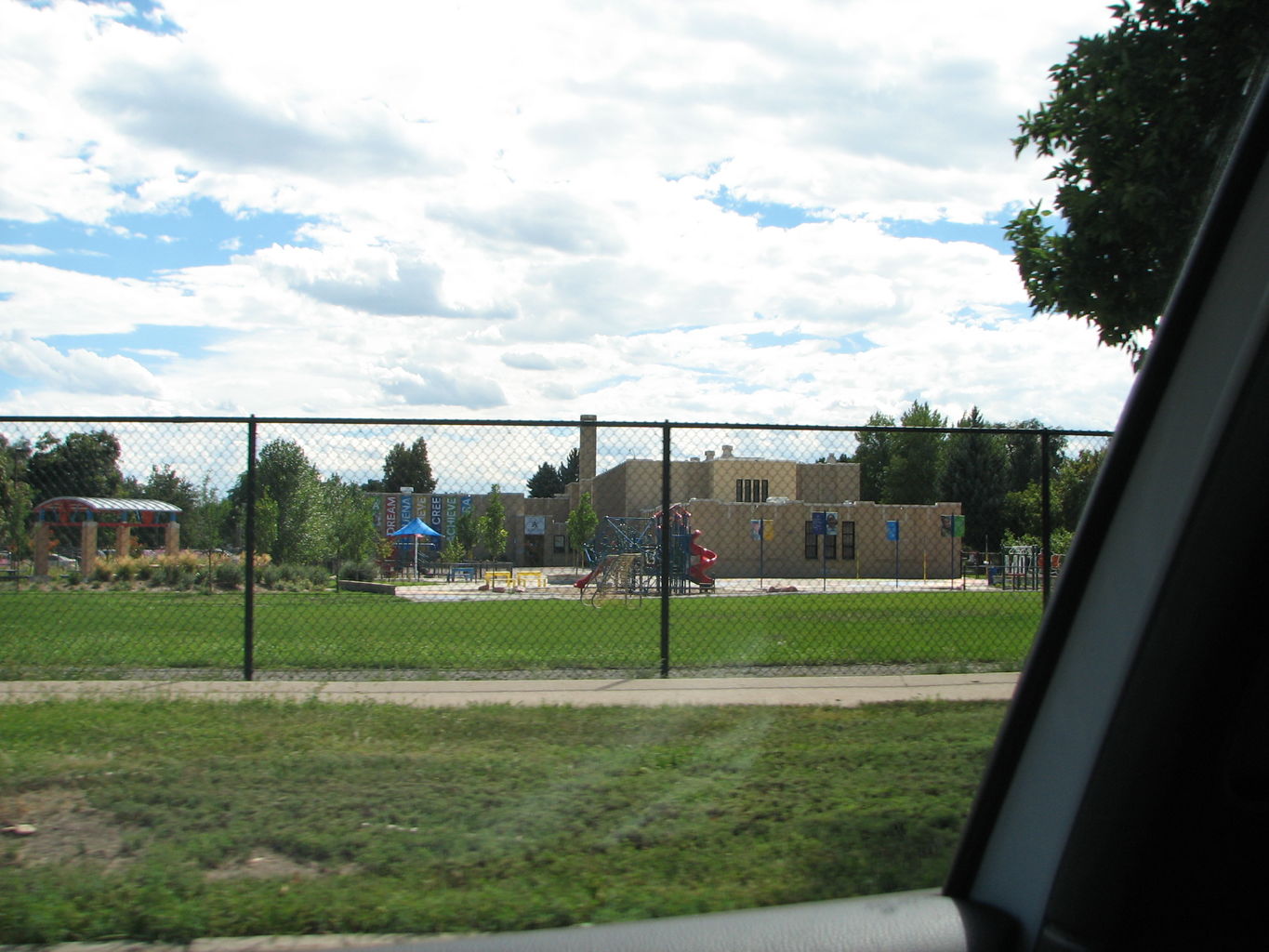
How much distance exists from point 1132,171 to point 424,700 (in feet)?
19.4

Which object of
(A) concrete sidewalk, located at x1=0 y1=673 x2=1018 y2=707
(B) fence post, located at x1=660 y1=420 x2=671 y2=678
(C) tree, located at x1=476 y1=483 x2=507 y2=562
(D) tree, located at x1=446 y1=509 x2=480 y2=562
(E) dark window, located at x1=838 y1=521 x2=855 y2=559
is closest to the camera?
(A) concrete sidewalk, located at x1=0 y1=673 x2=1018 y2=707

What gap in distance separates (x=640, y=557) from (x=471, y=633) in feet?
22.5

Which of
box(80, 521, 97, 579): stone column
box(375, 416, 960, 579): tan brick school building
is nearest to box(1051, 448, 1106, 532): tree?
box(375, 416, 960, 579): tan brick school building

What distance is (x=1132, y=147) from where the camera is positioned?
124 inches

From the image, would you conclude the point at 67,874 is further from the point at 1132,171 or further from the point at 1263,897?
the point at 1132,171

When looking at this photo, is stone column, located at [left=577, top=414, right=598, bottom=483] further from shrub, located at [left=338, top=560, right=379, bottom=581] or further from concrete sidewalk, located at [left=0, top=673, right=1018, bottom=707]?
shrub, located at [left=338, top=560, right=379, bottom=581]

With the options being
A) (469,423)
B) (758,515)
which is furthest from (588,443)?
(758,515)

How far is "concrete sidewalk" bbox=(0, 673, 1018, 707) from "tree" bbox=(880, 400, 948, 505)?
2.29 meters

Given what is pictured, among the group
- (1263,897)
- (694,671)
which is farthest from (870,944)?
(694,671)

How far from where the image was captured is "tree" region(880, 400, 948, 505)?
394 inches

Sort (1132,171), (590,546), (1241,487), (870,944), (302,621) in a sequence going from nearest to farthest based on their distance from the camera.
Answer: (1241,487) < (870,944) < (1132,171) < (302,621) < (590,546)

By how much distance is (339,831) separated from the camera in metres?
4.11

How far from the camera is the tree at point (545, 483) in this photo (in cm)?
1043

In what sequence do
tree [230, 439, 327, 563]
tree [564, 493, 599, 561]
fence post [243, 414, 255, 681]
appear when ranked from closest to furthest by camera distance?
fence post [243, 414, 255, 681] < tree [230, 439, 327, 563] < tree [564, 493, 599, 561]
